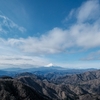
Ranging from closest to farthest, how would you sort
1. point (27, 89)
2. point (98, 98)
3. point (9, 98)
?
point (9, 98) < point (27, 89) < point (98, 98)

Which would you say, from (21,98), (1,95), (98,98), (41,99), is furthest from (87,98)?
Result: (1,95)

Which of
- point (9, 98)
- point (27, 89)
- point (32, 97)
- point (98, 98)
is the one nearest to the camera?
point (9, 98)

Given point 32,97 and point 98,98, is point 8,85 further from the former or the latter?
point 98,98

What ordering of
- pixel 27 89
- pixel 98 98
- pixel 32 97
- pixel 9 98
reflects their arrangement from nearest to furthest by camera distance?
pixel 9 98 → pixel 32 97 → pixel 27 89 → pixel 98 98

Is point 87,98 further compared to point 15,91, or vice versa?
point 87,98

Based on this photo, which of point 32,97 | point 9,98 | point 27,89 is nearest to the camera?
point 9,98

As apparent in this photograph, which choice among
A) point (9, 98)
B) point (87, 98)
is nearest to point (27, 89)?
point (9, 98)

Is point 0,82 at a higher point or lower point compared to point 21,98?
higher

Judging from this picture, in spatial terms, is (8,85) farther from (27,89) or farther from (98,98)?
(98,98)

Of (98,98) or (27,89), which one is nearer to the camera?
(27,89)
